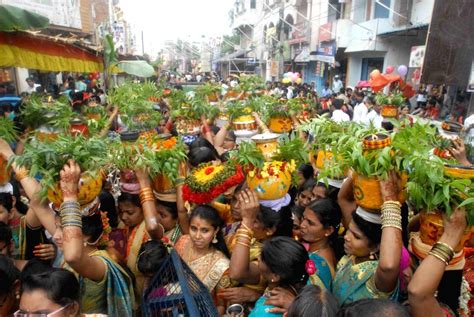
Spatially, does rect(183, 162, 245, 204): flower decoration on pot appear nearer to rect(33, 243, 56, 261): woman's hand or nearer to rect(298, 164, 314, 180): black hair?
rect(33, 243, 56, 261): woman's hand

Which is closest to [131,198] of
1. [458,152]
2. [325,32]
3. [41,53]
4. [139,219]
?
[139,219]

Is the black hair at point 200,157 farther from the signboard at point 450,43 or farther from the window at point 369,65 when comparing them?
the window at point 369,65

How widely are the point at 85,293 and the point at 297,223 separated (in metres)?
1.82

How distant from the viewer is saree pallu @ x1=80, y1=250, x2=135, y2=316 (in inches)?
95.8

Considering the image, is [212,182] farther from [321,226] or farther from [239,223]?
[321,226]

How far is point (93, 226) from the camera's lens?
263cm

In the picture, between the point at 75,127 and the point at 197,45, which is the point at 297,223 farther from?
the point at 197,45

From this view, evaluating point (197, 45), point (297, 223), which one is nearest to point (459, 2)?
point (297, 223)

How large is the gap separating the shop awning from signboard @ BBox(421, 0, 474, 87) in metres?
8.94

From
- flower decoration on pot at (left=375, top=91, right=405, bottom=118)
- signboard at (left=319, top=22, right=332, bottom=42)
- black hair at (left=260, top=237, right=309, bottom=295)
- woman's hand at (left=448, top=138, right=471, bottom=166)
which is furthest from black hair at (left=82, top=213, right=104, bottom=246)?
signboard at (left=319, top=22, right=332, bottom=42)

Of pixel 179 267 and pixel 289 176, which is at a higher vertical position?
pixel 289 176

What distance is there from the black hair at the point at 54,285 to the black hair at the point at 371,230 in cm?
176

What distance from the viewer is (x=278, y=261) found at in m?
2.34

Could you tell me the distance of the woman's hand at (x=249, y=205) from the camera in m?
2.59
